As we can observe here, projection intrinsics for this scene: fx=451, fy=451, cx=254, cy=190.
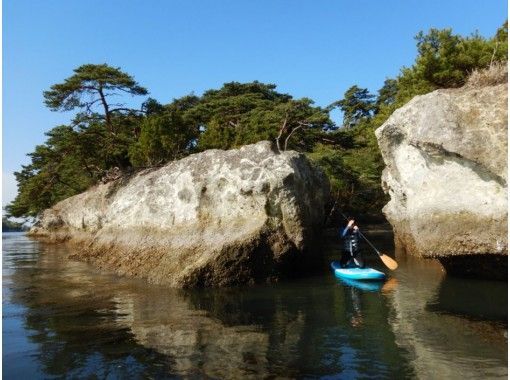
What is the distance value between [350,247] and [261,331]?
771 centimetres

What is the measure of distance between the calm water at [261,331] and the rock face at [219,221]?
0.90 metres

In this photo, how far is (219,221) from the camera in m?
14.4

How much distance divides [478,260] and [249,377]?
29.8ft

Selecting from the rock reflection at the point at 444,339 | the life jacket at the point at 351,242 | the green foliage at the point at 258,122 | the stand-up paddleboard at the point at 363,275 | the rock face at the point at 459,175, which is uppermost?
the green foliage at the point at 258,122

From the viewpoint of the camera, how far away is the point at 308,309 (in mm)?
10438

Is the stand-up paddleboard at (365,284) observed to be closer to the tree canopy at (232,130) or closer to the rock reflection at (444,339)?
the rock reflection at (444,339)

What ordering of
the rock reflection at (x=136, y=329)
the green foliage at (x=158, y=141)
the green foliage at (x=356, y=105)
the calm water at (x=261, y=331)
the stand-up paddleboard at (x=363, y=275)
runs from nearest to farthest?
the calm water at (x=261, y=331) → the rock reflection at (x=136, y=329) → the stand-up paddleboard at (x=363, y=275) → the green foliage at (x=158, y=141) → the green foliage at (x=356, y=105)

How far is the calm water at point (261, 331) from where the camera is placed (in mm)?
6711

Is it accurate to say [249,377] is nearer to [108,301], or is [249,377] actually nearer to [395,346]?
[395,346]

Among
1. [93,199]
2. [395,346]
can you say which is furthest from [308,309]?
[93,199]

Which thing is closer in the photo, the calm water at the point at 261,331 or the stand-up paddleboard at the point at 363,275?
the calm water at the point at 261,331

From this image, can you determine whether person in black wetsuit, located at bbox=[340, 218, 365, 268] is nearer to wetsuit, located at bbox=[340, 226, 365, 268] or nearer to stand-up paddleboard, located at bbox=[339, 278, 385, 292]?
wetsuit, located at bbox=[340, 226, 365, 268]

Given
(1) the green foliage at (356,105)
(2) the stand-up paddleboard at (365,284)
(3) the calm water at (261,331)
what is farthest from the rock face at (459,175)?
(1) the green foliage at (356,105)

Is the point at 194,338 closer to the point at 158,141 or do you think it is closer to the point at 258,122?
the point at 158,141
